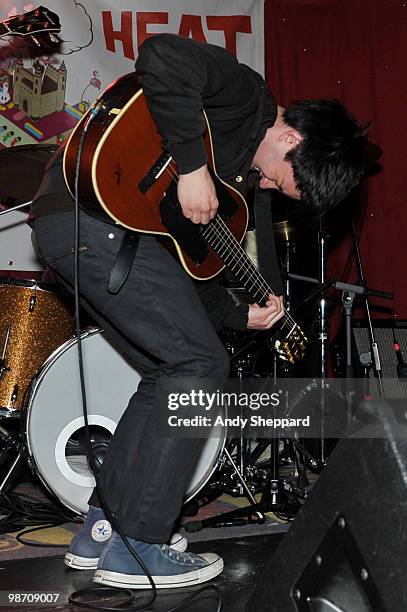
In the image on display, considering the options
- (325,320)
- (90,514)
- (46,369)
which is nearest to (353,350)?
(325,320)

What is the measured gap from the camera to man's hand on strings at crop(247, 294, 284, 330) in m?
2.44

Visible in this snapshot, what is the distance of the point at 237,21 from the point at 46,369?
2443mm

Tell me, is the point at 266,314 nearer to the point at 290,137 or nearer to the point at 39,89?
the point at 290,137

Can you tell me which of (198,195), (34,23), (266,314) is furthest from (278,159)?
(34,23)

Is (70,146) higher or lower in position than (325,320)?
higher

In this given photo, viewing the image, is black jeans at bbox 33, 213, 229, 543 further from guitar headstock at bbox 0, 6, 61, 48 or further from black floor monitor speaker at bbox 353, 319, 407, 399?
black floor monitor speaker at bbox 353, 319, 407, 399

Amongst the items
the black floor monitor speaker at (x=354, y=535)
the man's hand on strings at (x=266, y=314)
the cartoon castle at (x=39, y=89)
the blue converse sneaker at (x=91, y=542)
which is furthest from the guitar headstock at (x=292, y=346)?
the cartoon castle at (x=39, y=89)

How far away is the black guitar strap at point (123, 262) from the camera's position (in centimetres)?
190

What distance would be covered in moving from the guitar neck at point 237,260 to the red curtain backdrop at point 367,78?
1.75m

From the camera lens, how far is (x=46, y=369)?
2.76m

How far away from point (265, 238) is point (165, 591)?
1.09m

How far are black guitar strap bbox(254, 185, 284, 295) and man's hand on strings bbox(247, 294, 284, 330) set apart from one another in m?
0.07

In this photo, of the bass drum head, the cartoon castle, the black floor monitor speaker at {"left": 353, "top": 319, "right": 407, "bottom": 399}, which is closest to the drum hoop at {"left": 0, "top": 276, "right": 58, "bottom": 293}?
the bass drum head

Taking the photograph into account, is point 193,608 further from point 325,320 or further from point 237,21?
point 237,21
